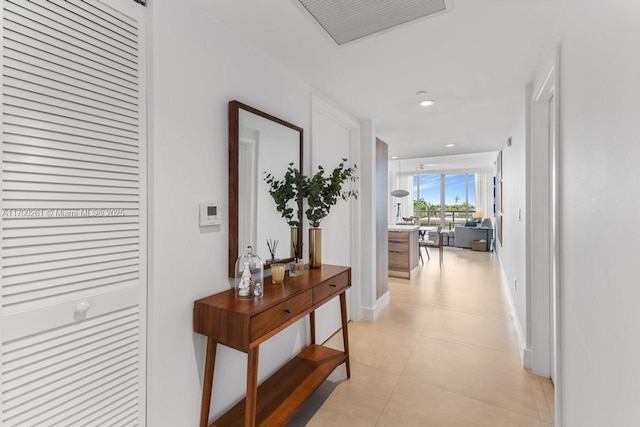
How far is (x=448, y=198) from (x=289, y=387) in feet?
30.7


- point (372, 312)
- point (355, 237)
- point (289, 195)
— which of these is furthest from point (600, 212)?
point (372, 312)

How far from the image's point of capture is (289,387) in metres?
1.87

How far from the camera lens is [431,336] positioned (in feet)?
9.61

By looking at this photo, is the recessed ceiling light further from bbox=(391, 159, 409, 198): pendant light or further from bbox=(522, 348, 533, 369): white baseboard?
bbox=(391, 159, 409, 198): pendant light

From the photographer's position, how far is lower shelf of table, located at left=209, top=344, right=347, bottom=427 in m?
1.60

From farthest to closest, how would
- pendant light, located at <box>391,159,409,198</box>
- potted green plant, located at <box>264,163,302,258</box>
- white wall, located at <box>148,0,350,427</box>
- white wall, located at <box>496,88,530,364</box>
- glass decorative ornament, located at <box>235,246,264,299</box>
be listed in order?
pendant light, located at <box>391,159,409,198</box>
white wall, located at <box>496,88,530,364</box>
potted green plant, located at <box>264,163,302,258</box>
glass decorative ornament, located at <box>235,246,264,299</box>
white wall, located at <box>148,0,350,427</box>

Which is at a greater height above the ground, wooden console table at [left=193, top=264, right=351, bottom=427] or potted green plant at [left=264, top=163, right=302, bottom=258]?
potted green plant at [left=264, top=163, right=302, bottom=258]

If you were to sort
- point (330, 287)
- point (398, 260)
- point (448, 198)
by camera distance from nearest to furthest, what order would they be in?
1. point (330, 287)
2. point (398, 260)
3. point (448, 198)

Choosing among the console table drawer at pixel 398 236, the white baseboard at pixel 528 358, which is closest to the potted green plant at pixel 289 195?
the white baseboard at pixel 528 358

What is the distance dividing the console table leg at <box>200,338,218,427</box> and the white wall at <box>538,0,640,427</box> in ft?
5.03

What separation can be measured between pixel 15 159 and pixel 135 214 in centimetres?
42

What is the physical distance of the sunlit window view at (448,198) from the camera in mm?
9805

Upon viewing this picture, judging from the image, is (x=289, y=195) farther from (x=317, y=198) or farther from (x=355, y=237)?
(x=355, y=237)

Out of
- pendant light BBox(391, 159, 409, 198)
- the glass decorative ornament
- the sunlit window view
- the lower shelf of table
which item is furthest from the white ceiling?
the sunlit window view
